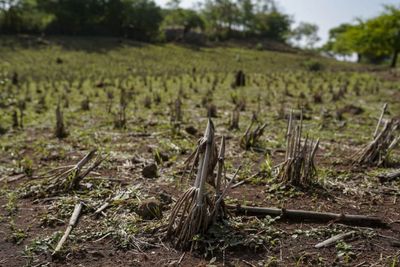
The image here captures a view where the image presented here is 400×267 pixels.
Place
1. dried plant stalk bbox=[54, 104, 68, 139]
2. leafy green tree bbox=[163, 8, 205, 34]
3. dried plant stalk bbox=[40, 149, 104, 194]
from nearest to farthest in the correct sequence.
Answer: dried plant stalk bbox=[40, 149, 104, 194] < dried plant stalk bbox=[54, 104, 68, 139] < leafy green tree bbox=[163, 8, 205, 34]

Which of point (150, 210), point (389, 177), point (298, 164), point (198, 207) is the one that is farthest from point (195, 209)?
point (389, 177)

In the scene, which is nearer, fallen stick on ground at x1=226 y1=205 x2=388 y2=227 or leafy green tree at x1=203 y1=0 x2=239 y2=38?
fallen stick on ground at x1=226 y1=205 x2=388 y2=227

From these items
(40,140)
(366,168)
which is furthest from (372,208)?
(40,140)

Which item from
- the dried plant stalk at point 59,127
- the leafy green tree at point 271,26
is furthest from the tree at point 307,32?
the dried plant stalk at point 59,127

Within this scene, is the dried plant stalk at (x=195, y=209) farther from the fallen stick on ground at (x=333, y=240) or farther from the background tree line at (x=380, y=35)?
the background tree line at (x=380, y=35)

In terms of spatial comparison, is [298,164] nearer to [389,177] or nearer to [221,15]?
[389,177]

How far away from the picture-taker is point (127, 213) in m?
4.25

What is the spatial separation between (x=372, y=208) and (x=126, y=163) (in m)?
3.39

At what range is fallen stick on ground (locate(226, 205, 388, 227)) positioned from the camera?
12.7 ft

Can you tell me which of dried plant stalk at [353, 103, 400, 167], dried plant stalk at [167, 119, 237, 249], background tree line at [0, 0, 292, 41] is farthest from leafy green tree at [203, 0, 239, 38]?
dried plant stalk at [167, 119, 237, 249]

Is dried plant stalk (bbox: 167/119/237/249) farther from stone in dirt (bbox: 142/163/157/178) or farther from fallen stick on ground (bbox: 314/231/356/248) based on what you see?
stone in dirt (bbox: 142/163/157/178)

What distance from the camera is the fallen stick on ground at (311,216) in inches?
152

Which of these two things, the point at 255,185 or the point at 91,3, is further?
the point at 91,3

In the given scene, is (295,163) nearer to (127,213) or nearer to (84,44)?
(127,213)
